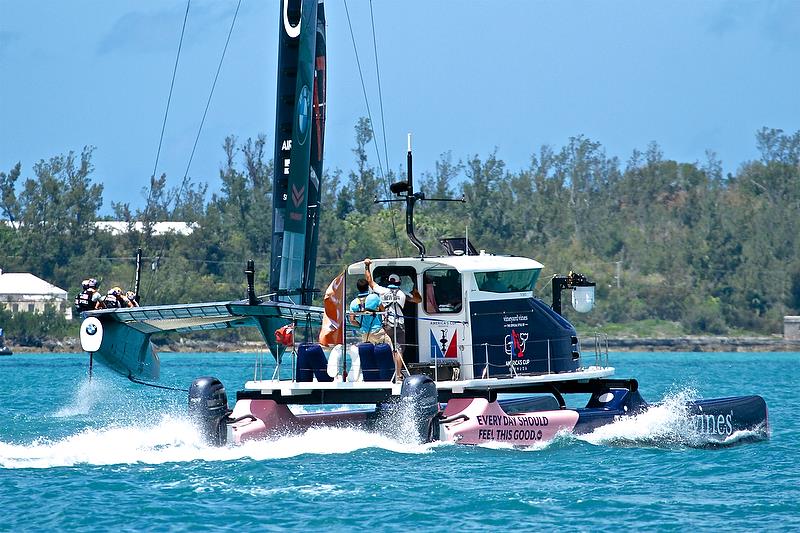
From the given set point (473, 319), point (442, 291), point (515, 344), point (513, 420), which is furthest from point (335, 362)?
point (515, 344)

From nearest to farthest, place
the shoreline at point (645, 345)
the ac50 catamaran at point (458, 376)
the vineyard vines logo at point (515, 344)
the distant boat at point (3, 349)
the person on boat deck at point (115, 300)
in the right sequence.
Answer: the ac50 catamaran at point (458, 376)
the vineyard vines logo at point (515, 344)
the person on boat deck at point (115, 300)
the distant boat at point (3, 349)
the shoreline at point (645, 345)

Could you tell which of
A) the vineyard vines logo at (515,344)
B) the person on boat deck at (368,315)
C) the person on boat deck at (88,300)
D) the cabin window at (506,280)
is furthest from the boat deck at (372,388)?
the person on boat deck at (88,300)

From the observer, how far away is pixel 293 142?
2908 centimetres

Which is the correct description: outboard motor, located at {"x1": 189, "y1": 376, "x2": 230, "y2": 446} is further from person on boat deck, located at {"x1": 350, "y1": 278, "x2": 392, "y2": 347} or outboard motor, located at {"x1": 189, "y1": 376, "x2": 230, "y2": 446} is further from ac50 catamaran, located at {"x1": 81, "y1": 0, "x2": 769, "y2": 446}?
person on boat deck, located at {"x1": 350, "y1": 278, "x2": 392, "y2": 347}

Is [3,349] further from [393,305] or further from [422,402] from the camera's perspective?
[422,402]

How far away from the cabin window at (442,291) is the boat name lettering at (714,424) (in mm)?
4352

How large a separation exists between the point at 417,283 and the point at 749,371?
148 ft

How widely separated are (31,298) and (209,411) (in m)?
78.4

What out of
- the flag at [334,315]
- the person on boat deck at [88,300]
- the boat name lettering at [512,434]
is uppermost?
the person on boat deck at [88,300]

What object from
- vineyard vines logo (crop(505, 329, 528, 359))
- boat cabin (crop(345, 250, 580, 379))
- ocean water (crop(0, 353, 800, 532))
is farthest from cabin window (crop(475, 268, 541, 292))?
ocean water (crop(0, 353, 800, 532))

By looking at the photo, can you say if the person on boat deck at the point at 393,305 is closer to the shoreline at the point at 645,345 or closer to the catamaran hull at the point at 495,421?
the catamaran hull at the point at 495,421

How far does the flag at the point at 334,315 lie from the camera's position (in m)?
21.5

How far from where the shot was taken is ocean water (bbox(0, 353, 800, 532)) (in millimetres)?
16453

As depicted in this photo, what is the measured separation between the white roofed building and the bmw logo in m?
68.6
